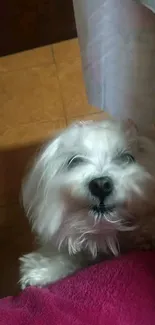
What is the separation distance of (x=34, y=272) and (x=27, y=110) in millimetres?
800

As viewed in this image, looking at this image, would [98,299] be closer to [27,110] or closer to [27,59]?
[27,110]

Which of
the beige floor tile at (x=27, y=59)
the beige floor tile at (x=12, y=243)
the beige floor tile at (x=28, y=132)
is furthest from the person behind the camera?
the beige floor tile at (x=27, y=59)

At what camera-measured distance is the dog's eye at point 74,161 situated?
3.56ft

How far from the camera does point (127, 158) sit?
1.08 m

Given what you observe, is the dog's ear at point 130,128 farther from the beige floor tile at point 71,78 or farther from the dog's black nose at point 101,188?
the beige floor tile at point 71,78

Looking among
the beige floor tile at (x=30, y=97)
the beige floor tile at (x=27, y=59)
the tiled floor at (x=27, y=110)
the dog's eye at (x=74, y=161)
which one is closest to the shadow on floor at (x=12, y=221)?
the tiled floor at (x=27, y=110)

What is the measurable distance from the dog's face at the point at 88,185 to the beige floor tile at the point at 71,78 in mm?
639

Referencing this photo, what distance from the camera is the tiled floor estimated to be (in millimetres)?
1610

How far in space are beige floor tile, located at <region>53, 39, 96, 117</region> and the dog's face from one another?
0.64m

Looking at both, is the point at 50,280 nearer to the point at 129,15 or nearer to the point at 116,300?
the point at 116,300

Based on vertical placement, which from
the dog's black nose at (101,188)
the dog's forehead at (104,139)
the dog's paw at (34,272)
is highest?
the dog's forehead at (104,139)

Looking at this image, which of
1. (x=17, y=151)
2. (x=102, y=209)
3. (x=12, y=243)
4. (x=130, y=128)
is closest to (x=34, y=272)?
(x=102, y=209)

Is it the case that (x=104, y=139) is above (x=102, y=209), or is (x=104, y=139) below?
above

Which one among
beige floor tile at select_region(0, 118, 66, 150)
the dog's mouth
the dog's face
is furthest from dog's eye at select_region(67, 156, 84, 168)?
beige floor tile at select_region(0, 118, 66, 150)
